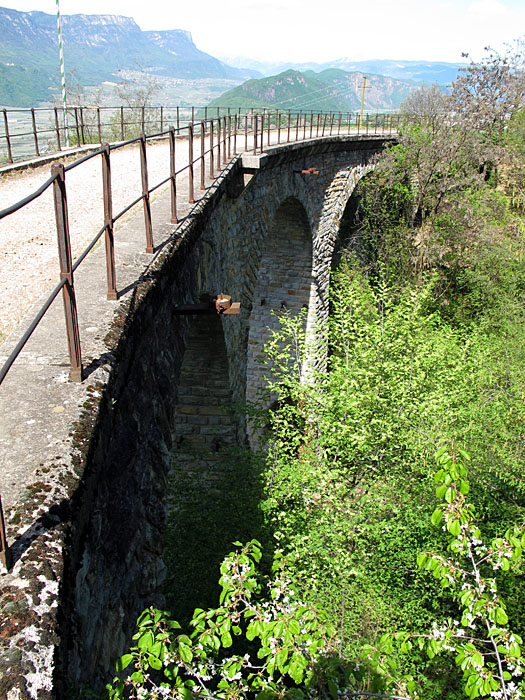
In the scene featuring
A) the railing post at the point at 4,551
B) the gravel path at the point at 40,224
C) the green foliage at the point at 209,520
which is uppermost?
the railing post at the point at 4,551

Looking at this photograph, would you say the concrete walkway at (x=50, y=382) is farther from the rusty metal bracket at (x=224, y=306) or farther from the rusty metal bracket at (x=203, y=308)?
the rusty metal bracket at (x=224, y=306)

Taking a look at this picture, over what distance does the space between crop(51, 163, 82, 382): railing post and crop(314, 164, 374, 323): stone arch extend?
51.7 feet

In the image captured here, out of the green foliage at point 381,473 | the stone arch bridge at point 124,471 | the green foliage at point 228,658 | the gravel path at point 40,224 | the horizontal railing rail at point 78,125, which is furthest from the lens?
the horizontal railing rail at point 78,125

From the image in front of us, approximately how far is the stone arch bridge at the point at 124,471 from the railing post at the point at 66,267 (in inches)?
5.3

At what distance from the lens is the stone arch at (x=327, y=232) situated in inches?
713

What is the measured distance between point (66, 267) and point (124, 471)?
3.49 feet

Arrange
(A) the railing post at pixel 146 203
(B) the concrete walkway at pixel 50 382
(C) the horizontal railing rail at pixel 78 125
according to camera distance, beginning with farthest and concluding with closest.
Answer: (C) the horizontal railing rail at pixel 78 125 → (A) the railing post at pixel 146 203 → (B) the concrete walkway at pixel 50 382

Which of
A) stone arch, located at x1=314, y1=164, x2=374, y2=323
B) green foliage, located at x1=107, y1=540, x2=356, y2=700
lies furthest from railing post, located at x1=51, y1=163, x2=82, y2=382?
stone arch, located at x1=314, y1=164, x2=374, y2=323

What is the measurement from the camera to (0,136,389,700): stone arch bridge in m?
1.59

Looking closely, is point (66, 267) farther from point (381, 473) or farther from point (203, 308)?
point (381, 473)

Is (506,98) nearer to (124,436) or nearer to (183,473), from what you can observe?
(183,473)

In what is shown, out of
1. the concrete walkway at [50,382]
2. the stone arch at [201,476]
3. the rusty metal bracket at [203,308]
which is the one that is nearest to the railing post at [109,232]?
the concrete walkway at [50,382]

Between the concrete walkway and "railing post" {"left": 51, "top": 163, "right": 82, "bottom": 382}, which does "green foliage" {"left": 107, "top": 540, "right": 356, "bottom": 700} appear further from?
"railing post" {"left": 51, "top": 163, "right": 82, "bottom": 382}

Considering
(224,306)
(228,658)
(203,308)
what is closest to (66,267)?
(228,658)
